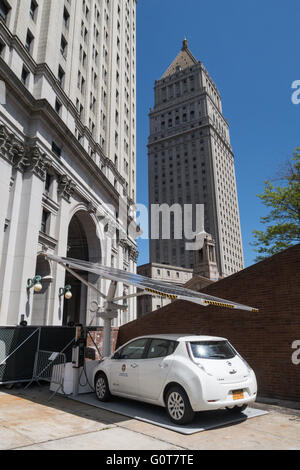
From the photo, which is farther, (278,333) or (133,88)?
(133,88)

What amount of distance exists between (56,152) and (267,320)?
16.9 meters

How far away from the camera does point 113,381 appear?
805cm

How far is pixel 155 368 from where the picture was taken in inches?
279

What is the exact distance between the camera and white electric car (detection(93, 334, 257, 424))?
6273 mm

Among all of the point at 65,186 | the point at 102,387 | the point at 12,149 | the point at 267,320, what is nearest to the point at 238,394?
the point at 102,387

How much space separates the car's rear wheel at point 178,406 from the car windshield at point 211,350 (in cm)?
80

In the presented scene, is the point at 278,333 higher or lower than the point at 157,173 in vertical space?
lower

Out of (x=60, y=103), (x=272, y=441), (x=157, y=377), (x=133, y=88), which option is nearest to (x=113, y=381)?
(x=157, y=377)

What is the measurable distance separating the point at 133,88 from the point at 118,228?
2309cm

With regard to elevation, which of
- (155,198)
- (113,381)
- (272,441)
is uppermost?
(155,198)

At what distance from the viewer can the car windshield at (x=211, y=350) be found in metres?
6.81

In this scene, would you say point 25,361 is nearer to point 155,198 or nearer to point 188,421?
point 188,421

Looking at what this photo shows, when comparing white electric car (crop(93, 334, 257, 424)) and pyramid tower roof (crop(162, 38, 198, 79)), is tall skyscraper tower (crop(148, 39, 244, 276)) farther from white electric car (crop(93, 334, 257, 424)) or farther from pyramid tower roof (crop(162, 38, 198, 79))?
white electric car (crop(93, 334, 257, 424))

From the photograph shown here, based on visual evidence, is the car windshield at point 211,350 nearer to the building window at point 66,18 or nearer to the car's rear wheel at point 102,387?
the car's rear wheel at point 102,387
